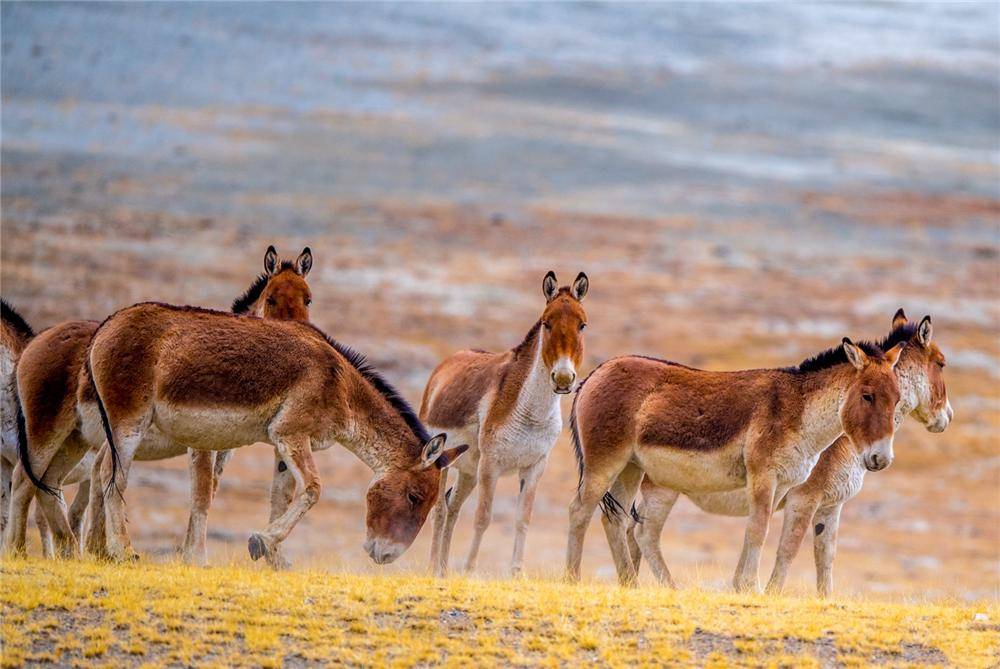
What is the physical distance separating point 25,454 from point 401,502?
433 cm

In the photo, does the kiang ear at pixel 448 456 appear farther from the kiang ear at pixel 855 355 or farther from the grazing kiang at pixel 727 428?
the kiang ear at pixel 855 355

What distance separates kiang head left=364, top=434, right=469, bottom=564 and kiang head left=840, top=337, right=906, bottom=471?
4.52 m

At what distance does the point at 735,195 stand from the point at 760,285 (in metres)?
13.4

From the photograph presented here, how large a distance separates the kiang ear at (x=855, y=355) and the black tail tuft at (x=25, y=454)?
916cm

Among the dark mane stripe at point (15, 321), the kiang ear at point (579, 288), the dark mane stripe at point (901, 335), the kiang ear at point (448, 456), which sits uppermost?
the kiang ear at point (579, 288)

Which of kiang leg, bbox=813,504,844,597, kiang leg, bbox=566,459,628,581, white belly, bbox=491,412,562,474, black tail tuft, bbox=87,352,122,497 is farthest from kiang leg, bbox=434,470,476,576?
kiang leg, bbox=813,504,844,597

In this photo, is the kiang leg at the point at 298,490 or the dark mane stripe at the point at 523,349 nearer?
the kiang leg at the point at 298,490

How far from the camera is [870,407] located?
50.7 feet

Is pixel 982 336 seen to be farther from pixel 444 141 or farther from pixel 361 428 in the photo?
pixel 361 428

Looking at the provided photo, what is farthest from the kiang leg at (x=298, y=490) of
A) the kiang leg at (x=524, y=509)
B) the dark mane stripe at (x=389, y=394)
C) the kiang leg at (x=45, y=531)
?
the kiang leg at (x=45, y=531)

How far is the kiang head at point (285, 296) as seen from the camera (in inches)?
691

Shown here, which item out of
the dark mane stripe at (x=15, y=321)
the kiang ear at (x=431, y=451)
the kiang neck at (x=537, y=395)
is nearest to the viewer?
the kiang ear at (x=431, y=451)

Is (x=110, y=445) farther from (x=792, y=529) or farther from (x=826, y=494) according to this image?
(x=826, y=494)

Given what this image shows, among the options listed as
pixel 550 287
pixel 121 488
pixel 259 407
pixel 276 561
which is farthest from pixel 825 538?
pixel 121 488
